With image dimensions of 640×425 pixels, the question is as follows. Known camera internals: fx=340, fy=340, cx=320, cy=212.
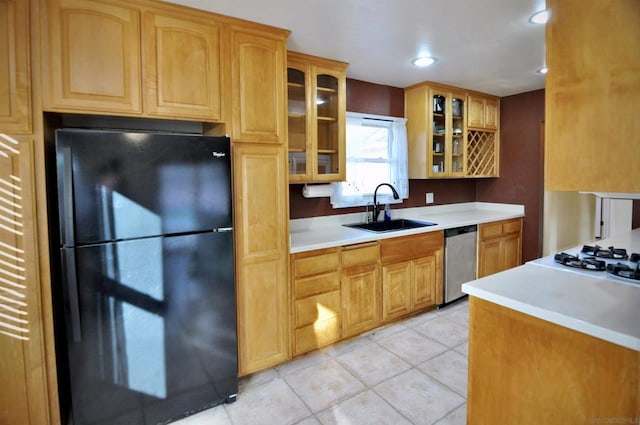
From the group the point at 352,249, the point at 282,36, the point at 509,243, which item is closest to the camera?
the point at 282,36

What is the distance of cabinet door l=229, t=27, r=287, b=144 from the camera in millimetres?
2096

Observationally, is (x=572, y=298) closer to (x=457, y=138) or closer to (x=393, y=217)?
(x=393, y=217)

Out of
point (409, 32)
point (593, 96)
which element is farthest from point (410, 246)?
point (593, 96)

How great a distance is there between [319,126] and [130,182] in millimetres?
1634

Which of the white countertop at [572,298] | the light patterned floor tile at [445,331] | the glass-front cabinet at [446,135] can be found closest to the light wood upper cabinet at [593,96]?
the white countertop at [572,298]

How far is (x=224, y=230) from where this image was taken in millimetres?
2006

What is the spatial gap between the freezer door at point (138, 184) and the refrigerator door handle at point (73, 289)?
0.07 metres

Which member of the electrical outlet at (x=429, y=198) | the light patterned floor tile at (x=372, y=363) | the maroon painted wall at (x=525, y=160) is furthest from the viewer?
the electrical outlet at (x=429, y=198)

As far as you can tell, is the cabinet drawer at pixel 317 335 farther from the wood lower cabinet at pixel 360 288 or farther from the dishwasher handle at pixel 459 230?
the dishwasher handle at pixel 459 230

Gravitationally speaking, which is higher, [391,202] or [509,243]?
[391,202]

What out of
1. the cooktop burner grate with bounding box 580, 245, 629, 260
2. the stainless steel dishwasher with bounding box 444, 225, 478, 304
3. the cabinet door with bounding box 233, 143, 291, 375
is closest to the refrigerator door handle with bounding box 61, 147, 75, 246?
the cabinet door with bounding box 233, 143, 291, 375

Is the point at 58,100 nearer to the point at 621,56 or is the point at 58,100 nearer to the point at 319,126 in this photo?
the point at 319,126

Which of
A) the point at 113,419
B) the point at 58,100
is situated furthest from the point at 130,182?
the point at 113,419

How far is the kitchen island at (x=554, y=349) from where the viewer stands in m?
1.10
